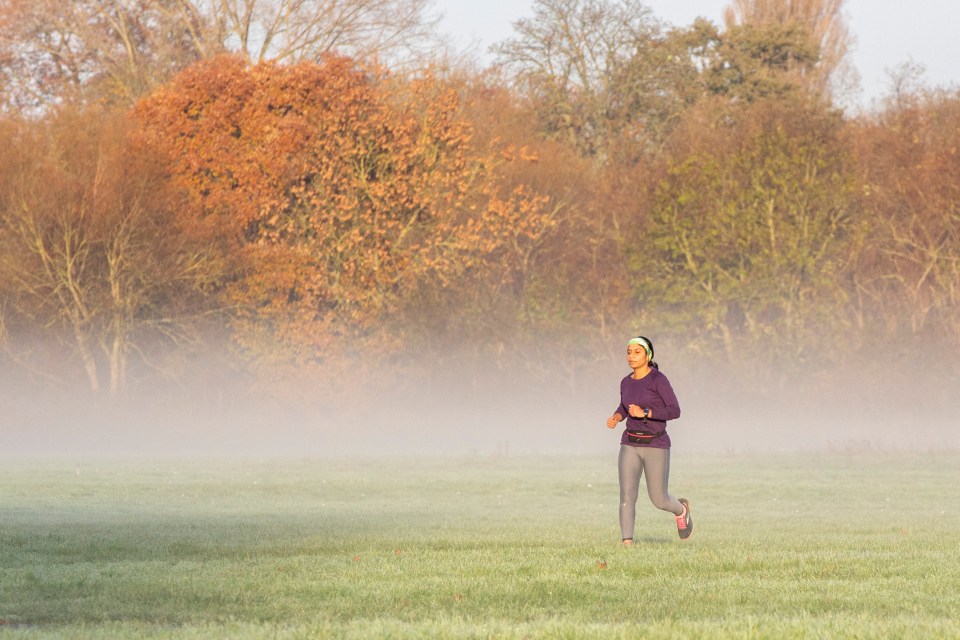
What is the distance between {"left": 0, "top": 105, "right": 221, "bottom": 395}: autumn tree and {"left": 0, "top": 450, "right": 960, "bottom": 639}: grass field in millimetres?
19777

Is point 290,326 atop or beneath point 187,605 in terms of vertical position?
atop

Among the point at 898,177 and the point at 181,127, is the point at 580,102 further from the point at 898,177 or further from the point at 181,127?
the point at 181,127

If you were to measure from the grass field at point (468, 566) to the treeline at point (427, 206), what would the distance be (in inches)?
814

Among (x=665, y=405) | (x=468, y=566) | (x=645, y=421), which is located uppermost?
(x=665, y=405)

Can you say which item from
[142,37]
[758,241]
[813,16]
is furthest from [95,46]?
[813,16]

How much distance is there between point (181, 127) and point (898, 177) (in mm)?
24736

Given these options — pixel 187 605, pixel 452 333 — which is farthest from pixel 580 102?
pixel 187 605

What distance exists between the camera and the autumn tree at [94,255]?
149ft

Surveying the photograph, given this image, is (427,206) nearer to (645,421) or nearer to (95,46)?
(95,46)

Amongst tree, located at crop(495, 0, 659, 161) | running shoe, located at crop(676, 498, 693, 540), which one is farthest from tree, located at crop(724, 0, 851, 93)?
running shoe, located at crop(676, 498, 693, 540)

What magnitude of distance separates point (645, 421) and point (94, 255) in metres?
35.4

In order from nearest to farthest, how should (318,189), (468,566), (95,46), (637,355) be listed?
A: 1. (468,566)
2. (637,355)
3. (318,189)
4. (95,46)

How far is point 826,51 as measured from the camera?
81062mm

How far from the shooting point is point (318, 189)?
48.9m
